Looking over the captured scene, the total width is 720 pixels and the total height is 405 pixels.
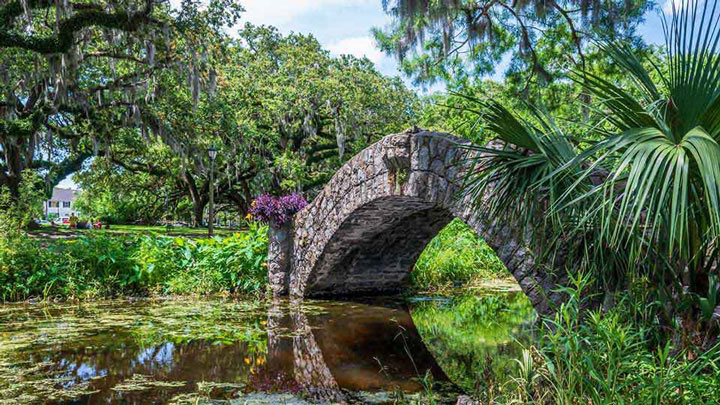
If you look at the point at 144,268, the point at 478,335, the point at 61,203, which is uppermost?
the point at 61,203

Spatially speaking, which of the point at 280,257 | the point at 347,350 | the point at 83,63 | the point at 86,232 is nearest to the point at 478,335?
the point at 347,350

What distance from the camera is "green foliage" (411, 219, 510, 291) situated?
389 inches

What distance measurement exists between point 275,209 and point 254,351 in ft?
12.4

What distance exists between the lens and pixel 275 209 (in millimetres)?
8578

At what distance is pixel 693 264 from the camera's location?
9.31ft

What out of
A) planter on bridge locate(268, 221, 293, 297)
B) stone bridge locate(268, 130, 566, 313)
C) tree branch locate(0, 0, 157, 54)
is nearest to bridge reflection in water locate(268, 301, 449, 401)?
stone bridge locate(268, 130, 566, 313)

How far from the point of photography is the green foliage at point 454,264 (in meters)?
9.88

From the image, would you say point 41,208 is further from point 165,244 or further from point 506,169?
point 506,169

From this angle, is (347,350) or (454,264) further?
(454,264)

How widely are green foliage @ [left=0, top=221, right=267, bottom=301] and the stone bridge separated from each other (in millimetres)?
758

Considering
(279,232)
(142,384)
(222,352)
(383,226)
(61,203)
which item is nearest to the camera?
(142,384)

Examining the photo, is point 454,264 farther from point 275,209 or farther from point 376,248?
point 275,209

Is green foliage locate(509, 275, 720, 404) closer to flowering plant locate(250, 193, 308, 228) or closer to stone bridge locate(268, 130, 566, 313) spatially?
stone bridge locate(268, 130, 566, 313)

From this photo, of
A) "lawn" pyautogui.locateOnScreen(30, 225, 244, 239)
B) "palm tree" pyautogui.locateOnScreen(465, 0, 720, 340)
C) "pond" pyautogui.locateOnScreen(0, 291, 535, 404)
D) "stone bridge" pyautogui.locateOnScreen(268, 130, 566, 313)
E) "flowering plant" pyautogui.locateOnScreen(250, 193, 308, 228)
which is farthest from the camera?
"lawn" pyautogui.locateOnScreen(30, 225, 244, 239)
